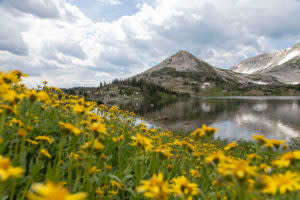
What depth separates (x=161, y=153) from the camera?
7.66 ft

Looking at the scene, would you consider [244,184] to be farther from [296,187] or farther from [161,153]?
[161,153]

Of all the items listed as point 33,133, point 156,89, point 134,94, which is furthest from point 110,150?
point 156,89

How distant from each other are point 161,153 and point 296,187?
145 cm

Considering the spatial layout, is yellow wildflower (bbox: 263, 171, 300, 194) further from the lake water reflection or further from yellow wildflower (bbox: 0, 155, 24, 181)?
the lake water reflection

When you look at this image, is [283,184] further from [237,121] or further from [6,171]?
[237,121]

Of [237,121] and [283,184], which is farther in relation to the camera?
[237,121]

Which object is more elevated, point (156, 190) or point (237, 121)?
point (156, 190)

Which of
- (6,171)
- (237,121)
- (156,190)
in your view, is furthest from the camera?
(237,121)

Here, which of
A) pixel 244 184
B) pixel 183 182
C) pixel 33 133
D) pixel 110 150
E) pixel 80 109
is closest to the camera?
pixel 244 184

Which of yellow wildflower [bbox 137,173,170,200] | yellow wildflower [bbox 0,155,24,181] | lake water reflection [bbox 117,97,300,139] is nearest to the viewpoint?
yellow wildflower [bbox 0,155,24,181]

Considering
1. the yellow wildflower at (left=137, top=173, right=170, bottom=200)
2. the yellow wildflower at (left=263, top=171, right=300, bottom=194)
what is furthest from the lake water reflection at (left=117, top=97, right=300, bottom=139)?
the yellow wildflower at (left=137, top=173, right=170, bottom=200)

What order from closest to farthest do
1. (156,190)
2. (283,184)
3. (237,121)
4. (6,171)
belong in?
(6,171) → (156,190) → (283,184) → (237,121)

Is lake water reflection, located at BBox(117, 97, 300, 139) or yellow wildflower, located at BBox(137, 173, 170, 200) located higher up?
yellow wildflower, located at BBox(137, 173, 170, 200)

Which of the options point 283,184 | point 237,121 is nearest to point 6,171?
point 283,184
